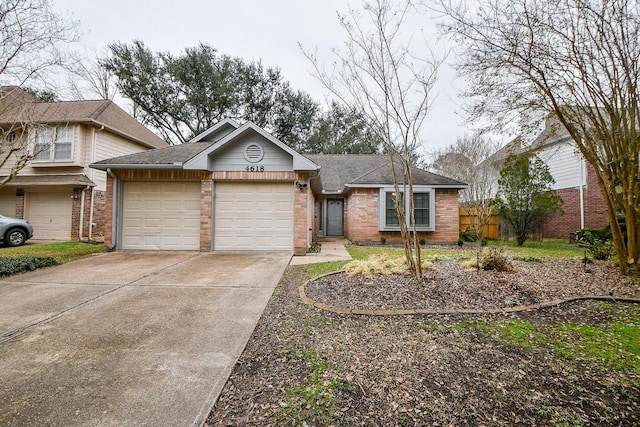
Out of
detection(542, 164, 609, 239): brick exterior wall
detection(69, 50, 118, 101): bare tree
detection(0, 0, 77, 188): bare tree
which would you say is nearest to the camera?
detection(0, 0, 77, 188): bare tree

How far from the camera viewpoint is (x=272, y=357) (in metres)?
2.57

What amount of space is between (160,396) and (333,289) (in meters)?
2.80

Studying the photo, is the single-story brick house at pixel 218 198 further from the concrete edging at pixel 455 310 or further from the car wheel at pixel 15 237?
the concrete edging at pixel 455 310

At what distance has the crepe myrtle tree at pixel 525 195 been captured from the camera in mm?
10820

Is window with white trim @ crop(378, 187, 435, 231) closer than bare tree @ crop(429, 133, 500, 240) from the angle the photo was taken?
Yes

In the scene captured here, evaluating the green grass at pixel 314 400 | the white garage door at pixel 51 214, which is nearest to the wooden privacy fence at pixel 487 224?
the green grass at pixel 314 400

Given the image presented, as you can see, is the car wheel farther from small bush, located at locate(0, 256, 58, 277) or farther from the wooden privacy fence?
the wooden privacy fence

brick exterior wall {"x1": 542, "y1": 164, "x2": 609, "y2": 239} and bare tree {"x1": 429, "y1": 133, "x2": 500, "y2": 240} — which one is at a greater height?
bare tree {"x1": 429, "y1": 133, "x2": 500, "y2": 240}

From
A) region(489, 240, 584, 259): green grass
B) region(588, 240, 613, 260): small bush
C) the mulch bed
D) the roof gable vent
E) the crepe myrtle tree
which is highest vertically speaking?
the roof gable vent

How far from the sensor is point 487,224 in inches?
529

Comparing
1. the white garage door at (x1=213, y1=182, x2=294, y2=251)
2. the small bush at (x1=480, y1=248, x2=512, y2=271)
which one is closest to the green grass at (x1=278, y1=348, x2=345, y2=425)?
the small bush at (x1=480, y1=248, x2=512, y2=271)

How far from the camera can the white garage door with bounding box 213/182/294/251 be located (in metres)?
8.73

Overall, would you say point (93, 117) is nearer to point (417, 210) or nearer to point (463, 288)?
point (417, 210)

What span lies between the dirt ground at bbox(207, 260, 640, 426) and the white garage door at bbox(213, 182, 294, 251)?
491 cm
